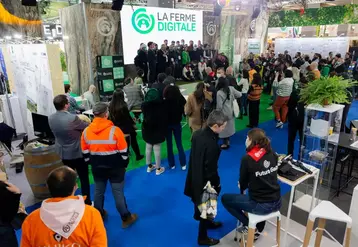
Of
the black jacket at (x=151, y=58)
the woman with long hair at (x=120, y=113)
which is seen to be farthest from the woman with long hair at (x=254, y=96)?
the black jacket at (x=151, y=58)

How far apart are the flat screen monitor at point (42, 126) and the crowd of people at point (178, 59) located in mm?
5048

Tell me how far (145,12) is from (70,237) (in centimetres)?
883

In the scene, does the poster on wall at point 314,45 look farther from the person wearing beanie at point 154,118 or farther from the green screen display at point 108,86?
the person wearing beanie at point 154,118

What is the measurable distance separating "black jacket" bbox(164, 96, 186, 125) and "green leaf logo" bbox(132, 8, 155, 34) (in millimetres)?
5753

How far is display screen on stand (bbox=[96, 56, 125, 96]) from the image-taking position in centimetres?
802

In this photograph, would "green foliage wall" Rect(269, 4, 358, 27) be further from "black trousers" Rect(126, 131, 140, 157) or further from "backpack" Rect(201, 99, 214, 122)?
"black trousers" Rect(126, 131, 140, 157)

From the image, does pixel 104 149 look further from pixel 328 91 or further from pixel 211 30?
pixel 211 30

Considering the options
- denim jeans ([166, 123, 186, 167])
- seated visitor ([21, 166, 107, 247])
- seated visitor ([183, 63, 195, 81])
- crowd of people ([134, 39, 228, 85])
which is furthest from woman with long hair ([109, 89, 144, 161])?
seated visitor ([183, 63, 195, 81])

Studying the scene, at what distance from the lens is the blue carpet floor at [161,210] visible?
2949 millimetres

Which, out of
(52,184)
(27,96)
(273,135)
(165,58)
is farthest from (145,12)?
(52,184)

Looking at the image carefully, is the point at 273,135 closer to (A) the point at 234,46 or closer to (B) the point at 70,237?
(B) the point at 70,237

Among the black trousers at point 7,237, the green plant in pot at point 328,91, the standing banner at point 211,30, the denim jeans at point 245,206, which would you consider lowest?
the denim jeans at point 245,206

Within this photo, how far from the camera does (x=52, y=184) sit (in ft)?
4.89

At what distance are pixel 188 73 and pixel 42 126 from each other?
7.31 metres
